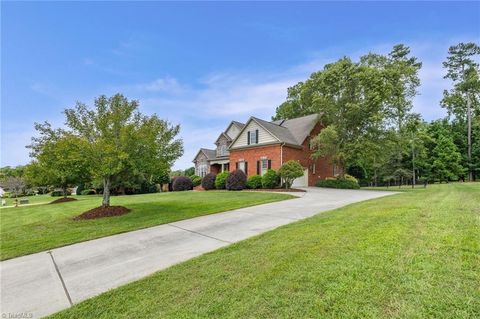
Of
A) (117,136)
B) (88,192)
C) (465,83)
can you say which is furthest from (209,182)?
(465,83)

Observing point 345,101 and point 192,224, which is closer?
point 192,224

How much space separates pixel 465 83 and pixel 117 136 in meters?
46.9

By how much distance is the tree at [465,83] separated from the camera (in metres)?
35.4

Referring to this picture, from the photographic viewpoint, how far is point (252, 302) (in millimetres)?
2859

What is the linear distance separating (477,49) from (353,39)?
110 feet

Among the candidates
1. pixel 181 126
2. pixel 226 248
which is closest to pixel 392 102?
pixel 181 126

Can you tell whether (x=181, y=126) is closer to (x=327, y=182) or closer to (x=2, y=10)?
(x=2, y=10)

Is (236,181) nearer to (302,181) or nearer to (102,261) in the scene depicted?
(302,181)

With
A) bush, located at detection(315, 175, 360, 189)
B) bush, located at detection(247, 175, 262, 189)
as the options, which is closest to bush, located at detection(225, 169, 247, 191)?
bush, located at detection(247, 175, 262, 189)

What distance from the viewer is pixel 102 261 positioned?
4.89 metres

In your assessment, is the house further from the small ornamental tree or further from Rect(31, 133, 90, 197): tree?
Rect(31, 133, 90, 197): tree

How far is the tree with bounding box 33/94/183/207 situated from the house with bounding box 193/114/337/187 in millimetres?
13237

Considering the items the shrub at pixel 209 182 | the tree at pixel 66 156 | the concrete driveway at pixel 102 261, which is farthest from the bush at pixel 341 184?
the tree at pixel 66 156

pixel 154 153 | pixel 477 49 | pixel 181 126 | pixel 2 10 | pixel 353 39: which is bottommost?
pixel 154 153
